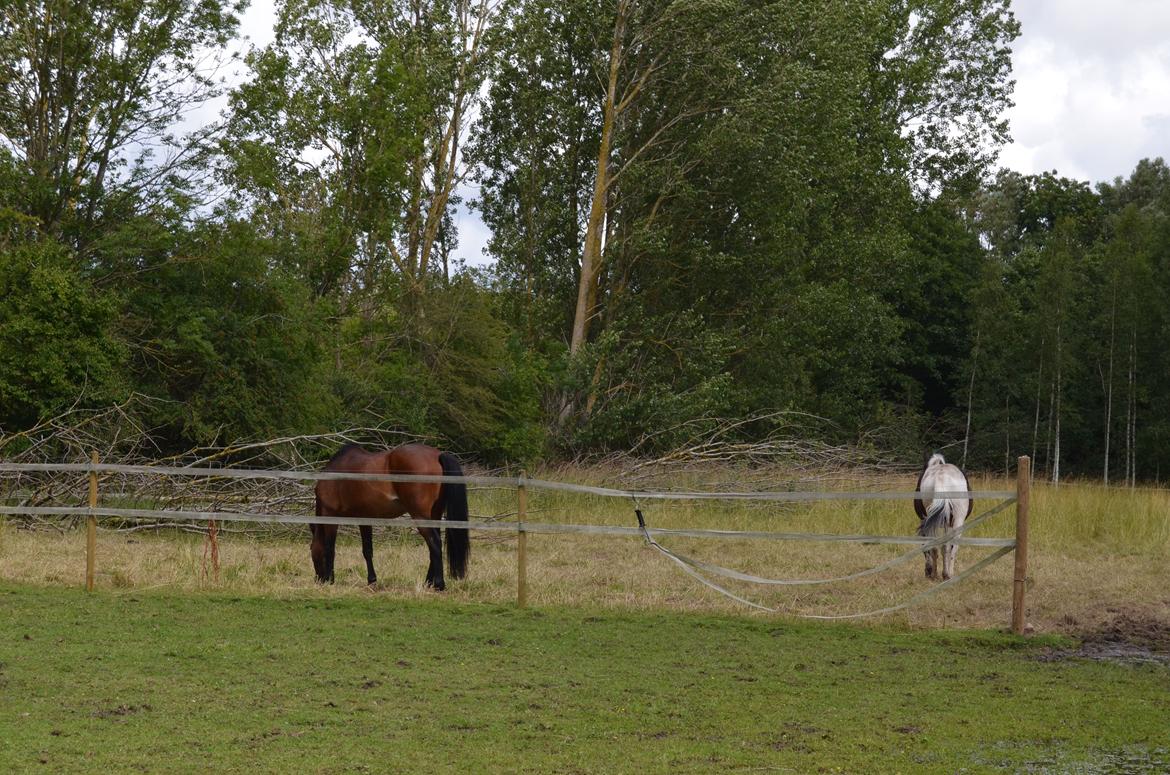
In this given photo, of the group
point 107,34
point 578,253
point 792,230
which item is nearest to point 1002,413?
point 792,230

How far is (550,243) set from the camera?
31.2 metres

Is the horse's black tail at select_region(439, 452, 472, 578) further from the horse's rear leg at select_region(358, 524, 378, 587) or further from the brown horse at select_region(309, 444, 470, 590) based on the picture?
the horse's rear leg at select_region(358, 524, 378, 587)

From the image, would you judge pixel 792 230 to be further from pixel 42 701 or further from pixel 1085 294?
pixel 42 701

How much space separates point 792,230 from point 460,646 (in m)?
24.6

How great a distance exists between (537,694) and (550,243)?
80.8ft

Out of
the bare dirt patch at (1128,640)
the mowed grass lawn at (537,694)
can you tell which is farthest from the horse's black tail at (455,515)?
the bare dirt patch at (1128,640)

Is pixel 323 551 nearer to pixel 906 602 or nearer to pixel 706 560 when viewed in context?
pixel 706 560

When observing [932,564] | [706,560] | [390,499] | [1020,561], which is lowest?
[706,560]

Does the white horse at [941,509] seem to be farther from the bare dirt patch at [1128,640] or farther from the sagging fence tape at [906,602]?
the bare dirt patch at [1128,640]

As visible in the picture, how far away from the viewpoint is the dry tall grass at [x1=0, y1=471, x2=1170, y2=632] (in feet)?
35.8

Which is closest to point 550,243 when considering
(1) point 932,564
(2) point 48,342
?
(2) point 48,342

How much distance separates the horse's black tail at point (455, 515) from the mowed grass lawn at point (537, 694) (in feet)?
3.62

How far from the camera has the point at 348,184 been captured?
28.6 metres

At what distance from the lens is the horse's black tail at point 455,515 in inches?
441
